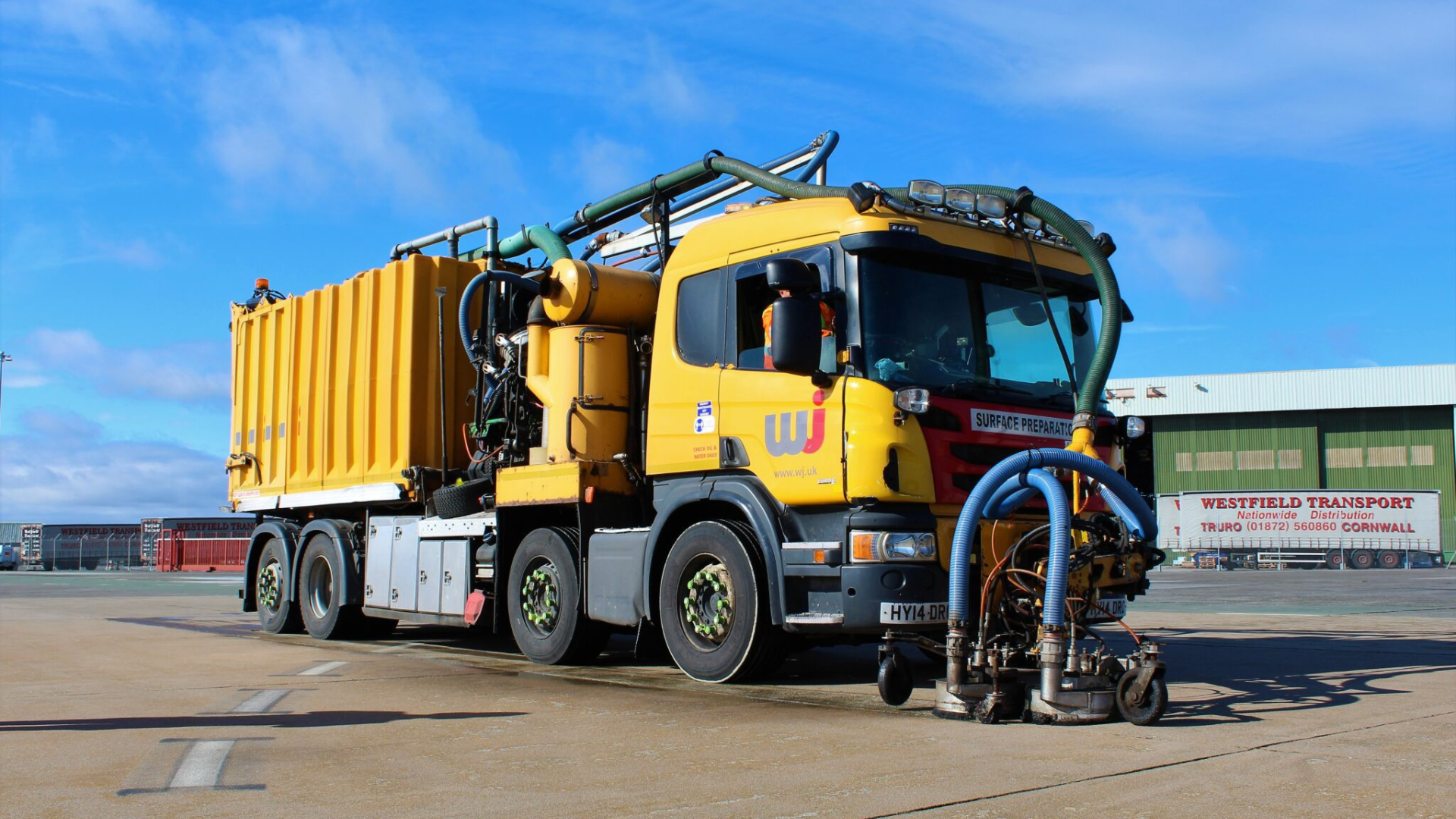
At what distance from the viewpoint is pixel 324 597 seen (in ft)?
43.5

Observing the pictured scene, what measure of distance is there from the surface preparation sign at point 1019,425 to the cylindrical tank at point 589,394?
9.87 feet

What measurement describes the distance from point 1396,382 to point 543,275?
56.1 metres

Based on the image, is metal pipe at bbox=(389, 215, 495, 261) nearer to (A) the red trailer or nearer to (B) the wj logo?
(B) the wj logo

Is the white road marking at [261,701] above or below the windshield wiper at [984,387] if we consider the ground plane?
below

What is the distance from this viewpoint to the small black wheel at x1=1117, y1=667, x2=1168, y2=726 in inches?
242

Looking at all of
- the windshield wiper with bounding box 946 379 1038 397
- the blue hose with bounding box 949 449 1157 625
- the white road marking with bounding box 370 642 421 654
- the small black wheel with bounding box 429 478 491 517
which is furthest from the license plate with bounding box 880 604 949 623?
the white road marking with bounding box 370 642 421 654

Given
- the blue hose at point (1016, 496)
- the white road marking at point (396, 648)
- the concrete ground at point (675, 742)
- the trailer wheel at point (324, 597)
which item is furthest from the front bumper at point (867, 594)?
the trailer wheel at point (324, 597)

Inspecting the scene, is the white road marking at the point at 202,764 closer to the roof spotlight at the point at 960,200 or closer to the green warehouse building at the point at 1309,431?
the roof spotlight at the point at 960,200

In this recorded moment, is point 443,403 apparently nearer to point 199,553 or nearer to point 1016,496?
point 1016,496

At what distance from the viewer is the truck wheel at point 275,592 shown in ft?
44.6

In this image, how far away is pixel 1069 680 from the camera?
6312mm

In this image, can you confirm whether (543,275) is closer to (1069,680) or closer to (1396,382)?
→ (1069,680)

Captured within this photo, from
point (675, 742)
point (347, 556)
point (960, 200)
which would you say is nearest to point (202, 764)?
point (675, 742)

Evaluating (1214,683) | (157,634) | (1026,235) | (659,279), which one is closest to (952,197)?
(1026,235)
